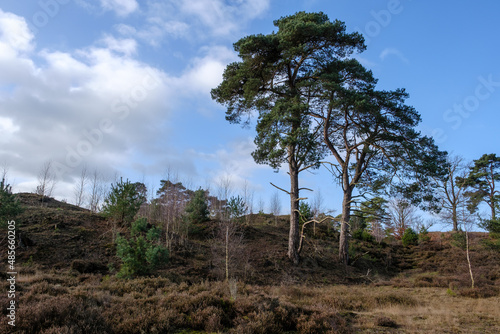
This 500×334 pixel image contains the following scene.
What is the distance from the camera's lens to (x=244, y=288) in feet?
34.2

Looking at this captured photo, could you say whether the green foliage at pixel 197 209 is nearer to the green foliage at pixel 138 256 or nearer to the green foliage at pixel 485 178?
the green foliage at pixel 138 256

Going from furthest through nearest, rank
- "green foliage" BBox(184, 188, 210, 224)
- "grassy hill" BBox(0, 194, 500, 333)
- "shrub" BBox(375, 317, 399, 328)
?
1. "green foliage" BBox(184, 188, 210, 224)
2. "shrub" BBox(375, 317, 399, 328)
3. "grassy hill" BBox(0, 194, 500, 333)

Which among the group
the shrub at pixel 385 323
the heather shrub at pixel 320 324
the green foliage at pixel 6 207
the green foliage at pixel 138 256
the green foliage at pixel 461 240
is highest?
the green foliage at pixel 6 207

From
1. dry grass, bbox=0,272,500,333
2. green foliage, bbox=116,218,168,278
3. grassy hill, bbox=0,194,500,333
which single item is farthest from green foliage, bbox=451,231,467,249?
green foliage, bbox=116,218,168,278

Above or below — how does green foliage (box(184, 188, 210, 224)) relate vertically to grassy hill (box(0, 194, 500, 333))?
above

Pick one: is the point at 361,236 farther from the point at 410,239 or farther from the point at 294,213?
the point at 294,213

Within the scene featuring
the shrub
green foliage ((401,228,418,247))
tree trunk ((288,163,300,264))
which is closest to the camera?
the shrub

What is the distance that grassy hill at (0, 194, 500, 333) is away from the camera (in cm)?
592

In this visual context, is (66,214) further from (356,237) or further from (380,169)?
(356,237)

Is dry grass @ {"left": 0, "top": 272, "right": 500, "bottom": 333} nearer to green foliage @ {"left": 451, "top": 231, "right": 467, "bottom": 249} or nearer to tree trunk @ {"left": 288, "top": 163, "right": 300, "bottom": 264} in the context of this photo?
tree trunk @ {"left": 288, "top": 163, "right": 300, "bottom": 264}

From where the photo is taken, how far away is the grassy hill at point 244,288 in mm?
5918

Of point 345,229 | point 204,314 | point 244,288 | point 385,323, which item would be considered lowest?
point 385,323

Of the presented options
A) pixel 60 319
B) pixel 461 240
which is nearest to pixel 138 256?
pixel 60 319

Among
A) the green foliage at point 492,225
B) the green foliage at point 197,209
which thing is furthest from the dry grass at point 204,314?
the green foliage at point 492,225
